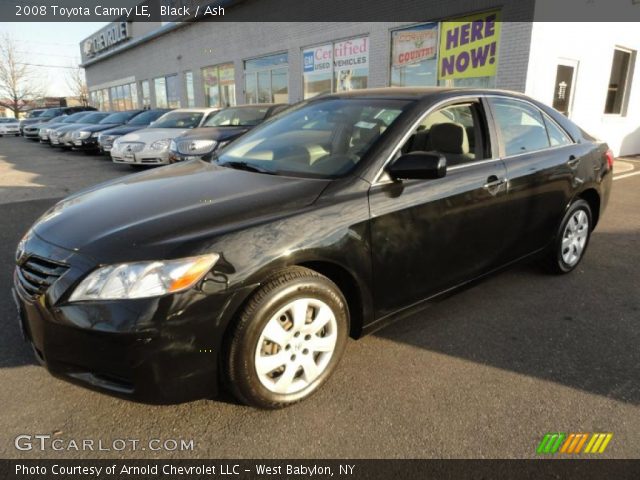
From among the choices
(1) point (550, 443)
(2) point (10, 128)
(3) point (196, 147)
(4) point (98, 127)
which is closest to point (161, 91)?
(2) point (10, 128)

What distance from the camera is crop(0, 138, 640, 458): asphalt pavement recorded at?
7.01ft

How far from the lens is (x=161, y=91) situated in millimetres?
26281

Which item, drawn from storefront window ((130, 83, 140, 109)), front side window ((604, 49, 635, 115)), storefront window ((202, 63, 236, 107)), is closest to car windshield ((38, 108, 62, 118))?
storefront window ((130, 83, 140, 109))

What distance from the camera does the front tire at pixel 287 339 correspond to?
2100mm

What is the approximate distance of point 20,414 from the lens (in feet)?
7.57

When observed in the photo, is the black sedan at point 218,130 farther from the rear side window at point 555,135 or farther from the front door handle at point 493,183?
the front door handle at point 493,183

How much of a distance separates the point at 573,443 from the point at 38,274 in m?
2.63

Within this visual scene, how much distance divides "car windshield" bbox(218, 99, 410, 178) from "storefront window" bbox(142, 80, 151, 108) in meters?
27.8

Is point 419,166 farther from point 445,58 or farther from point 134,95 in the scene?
point 134,95

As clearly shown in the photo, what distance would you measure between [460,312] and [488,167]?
1.09 meters

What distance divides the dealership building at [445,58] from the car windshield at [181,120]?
15.0 feet

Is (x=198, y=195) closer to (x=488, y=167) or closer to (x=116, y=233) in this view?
(x=116, y=233)

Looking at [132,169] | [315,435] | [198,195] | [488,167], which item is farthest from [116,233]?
[132,169]

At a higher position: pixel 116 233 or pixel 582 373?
pixel 116 233
